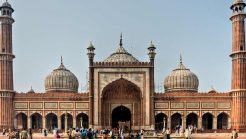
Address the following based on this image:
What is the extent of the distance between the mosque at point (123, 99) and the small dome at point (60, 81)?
517 centimetres

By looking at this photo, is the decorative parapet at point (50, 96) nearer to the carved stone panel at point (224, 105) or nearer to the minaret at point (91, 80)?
the minaret at point (91, 80)

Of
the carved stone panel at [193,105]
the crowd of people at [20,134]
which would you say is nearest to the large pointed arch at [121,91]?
the carved stone panel at [193,105]

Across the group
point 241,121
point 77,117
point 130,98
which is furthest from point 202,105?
point 77,117

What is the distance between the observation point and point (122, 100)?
38.3 metres

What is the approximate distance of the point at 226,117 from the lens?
39.4 meters

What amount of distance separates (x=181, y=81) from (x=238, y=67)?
317 inches

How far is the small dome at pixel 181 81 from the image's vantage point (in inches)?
1724

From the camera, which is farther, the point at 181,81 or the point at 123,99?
the point at 181,81

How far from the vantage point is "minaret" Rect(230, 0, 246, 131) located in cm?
3684

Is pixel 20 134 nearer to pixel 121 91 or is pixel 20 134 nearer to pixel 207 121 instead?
pixel 121 91

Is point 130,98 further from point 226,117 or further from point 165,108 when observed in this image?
point 226,117

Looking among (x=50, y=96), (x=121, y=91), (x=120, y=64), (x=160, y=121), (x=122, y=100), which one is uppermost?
(x=120, y=64)

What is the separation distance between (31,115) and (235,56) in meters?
22.4

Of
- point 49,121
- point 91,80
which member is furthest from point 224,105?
point 49,121
